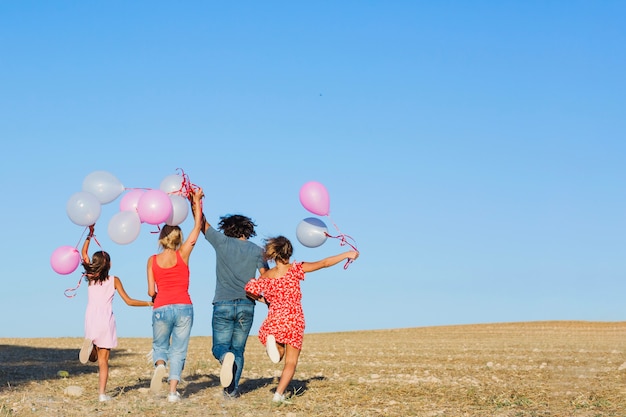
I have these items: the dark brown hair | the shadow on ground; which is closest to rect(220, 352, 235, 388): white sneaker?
the dark brown hair

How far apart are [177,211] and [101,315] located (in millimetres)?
1791

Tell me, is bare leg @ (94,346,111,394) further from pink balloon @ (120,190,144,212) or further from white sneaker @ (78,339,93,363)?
pink balloon @ (120,190,144,212)

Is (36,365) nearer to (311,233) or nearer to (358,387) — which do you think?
(358,387)

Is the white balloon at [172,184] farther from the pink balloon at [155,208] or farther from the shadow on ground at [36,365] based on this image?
the shadow on ground at [36,365]

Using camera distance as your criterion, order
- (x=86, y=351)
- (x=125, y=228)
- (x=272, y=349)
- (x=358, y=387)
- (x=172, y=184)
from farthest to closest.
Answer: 1. (x=358, y=387)
2. (x=172, y=184)
3. (x=86, y=351)
4. (x=125, y=228)
5. (x=272, y=349)

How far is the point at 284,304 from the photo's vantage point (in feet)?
33.6

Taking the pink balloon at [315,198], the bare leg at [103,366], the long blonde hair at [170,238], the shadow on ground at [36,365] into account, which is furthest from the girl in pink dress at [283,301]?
the shadow on ground at [36,365]

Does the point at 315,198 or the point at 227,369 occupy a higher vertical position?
the point at 315,198

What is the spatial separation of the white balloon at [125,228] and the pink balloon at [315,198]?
215cm

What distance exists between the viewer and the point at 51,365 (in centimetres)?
1691

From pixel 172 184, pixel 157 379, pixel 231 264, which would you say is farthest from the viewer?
pixel 172 184

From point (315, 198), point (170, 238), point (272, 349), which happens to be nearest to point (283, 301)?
point (272, 349)

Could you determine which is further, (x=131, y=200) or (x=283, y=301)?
(x=131, y=200)

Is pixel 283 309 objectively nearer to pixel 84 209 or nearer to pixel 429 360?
pixel 84 209
